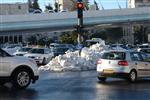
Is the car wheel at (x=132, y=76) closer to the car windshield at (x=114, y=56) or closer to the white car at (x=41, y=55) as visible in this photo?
the car windshield at (x=114, y=56)

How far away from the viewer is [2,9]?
13975 cm

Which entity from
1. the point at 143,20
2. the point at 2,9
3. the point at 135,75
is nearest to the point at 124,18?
the point at 143,20

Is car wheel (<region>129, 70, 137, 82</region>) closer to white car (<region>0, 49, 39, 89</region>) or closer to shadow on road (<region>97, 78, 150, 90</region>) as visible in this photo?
shadow on road (<region>97, 78, 150, 90</region>)

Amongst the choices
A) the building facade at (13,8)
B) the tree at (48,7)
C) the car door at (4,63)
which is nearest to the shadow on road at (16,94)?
the car door at (4,63)

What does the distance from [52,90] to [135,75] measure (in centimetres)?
535

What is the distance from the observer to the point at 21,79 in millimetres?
16875

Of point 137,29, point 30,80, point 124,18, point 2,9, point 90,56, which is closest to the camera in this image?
point 30,80

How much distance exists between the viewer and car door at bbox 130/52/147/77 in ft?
67.6

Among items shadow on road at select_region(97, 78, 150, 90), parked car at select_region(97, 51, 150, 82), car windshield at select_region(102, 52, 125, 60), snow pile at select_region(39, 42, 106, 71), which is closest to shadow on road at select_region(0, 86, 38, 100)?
shadow on road at select_region(97, 78, 150, 90)

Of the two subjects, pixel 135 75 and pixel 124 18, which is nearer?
pixel 135 75

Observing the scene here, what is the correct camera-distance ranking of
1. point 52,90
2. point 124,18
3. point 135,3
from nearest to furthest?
point 52,90
point 124,18
point 135,3

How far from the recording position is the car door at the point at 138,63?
67.6 ft

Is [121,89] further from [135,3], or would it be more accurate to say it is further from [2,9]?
[135,3]

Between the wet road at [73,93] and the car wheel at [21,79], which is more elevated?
the car wheel at [21,79]
